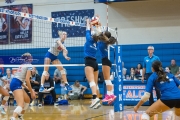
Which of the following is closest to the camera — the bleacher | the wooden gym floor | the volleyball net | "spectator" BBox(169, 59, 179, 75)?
the wooden gym floor

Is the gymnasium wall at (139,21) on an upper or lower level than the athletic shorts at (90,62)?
upper

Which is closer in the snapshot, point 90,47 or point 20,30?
point 90,47

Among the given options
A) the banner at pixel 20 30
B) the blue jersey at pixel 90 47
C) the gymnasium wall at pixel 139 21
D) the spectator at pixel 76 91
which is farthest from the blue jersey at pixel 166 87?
the banner at pixel 20 30

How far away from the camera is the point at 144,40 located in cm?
1703

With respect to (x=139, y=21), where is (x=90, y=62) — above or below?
below

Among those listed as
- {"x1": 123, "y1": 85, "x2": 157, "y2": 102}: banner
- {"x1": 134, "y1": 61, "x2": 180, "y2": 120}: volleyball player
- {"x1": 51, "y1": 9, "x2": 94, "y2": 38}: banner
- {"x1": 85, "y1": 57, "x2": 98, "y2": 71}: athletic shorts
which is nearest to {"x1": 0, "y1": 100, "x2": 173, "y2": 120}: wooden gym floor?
{"x1": 85, "y1": 57, "x2": 98, "y2": 71}: athletic shorts

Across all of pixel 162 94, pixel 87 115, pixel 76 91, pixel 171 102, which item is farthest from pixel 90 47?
pixel 76 91

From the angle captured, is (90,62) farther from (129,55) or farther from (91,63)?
(129,55)

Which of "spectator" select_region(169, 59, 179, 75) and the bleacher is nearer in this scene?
"spectator" select_region(169, 59, 179, 75)

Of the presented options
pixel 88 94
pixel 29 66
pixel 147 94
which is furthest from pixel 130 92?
pixel 147 94

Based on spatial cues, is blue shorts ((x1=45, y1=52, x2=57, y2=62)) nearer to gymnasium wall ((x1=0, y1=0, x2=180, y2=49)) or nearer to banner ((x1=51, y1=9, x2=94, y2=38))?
banner ((x1=51, y1=9, x2=94, y2=38))

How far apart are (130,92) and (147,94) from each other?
257 inches

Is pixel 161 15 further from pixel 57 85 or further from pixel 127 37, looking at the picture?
pixel 57 85

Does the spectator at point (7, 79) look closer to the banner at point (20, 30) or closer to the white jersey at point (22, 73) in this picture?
the banner at point (20, 30)
